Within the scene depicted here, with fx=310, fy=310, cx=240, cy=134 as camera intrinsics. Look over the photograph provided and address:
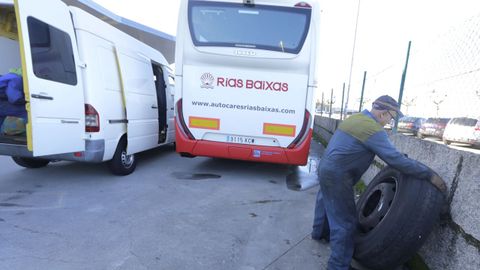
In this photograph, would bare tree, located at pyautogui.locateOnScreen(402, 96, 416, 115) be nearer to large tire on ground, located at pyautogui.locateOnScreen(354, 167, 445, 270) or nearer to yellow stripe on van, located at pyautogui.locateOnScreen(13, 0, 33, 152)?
large tire on ground, located at pyautogui.locateOnScreen(354, 167, 445, 270)

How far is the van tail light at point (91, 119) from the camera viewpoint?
4660 millimetres

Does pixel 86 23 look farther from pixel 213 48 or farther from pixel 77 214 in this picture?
pixel 77 214

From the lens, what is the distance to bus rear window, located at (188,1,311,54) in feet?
18.3

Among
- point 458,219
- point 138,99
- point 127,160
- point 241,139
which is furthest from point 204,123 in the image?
point 458,219

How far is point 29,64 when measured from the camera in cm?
367

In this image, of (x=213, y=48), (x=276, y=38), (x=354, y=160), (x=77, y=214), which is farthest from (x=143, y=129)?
(x=354, y=160)

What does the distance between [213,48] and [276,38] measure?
115 centimetres

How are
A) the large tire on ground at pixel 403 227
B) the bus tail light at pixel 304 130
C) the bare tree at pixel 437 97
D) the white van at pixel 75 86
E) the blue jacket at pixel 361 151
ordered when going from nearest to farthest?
1. the large tire on ground at pixel 403 227
2. the blue jacket at pixel 361 151
3. the white van at pixel 75 86
4. the bare tree at pixel 437 97
5. the bus tail light at pixel 304 130

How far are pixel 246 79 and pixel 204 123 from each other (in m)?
1.13

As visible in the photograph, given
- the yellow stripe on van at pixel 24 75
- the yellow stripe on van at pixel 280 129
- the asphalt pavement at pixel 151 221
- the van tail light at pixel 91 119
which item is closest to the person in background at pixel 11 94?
the yellow stripe on van at pixel 24 75

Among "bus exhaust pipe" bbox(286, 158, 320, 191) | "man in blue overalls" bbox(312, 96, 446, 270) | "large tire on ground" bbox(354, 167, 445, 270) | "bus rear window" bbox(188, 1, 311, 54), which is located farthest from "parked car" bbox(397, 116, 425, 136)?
"large tire on ground" bbox(354, 167, 445, 270)

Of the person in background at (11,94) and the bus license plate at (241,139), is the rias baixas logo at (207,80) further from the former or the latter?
the person in background at (11,94)

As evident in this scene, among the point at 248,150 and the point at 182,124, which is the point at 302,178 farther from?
the point at 182,124

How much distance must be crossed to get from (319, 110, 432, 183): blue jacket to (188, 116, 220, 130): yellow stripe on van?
3169mm
